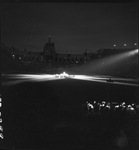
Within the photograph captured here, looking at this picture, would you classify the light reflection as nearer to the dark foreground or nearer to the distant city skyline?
the dark foreground

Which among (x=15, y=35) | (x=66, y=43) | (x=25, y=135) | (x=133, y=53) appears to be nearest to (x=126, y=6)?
(x=133, y=53)

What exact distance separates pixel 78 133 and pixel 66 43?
72 cm

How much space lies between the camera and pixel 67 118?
86.2 inches

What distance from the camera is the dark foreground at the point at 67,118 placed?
7.18ft

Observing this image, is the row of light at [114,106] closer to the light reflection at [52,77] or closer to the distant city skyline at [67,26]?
the light reflection at [52,77]

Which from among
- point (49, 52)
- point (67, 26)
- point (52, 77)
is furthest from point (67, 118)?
point (67, 26)

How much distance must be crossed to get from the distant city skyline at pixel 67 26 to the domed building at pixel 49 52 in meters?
0.03

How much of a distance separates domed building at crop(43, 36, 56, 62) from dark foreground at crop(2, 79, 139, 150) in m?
0.21

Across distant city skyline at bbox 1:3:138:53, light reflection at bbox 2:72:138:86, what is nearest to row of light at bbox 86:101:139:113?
light reflection at bbox 2:72:138:86

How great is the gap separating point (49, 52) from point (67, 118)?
0.55m

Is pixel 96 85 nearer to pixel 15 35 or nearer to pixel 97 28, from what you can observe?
pixel 97 28

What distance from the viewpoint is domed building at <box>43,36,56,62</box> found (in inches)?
89.4

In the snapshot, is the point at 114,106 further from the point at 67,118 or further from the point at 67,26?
the point at 67,26

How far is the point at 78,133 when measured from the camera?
2195 mm
